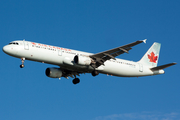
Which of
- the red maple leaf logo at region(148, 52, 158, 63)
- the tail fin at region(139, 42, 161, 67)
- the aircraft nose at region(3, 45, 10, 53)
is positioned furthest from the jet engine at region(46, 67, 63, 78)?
the red maple leaf logo at region(148, 52, 158, 63)

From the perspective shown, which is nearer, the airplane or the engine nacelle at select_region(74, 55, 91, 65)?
the airplane

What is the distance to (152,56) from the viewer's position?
176 feet

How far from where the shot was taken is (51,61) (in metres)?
41.9

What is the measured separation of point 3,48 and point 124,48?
16060 millimetres

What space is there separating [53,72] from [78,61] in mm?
6052

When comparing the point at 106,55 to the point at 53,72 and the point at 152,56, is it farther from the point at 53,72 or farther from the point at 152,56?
the point at 152,56

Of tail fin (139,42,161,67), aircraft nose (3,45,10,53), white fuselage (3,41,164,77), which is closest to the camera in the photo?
aircraft nose (3,45,10,53)

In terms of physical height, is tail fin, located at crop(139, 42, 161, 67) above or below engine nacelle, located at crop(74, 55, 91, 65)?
above

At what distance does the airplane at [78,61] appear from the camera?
135 ft

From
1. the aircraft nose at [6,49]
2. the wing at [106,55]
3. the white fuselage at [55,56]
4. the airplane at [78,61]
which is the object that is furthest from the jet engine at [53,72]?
the aircraft nose at [6,49]

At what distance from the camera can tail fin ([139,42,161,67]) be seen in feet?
171

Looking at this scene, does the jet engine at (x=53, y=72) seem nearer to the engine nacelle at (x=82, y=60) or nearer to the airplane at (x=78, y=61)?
the airplane at (x=78, y=61)

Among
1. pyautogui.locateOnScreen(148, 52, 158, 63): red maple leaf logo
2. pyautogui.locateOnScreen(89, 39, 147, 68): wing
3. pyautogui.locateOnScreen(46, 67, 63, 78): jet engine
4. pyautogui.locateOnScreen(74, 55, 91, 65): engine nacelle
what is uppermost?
pyautogui.locateOnScreen(148, 52, 158, 63): red maple leaf logo

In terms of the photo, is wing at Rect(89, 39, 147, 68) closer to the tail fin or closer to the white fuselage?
the white fuselage
